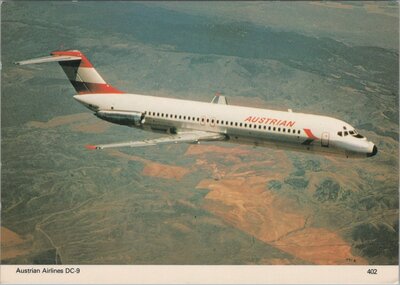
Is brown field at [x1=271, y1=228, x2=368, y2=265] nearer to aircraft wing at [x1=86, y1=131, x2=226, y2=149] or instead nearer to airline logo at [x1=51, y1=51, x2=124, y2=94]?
aircraft wing at [x1=86, y1=131, x2=226, y2=149]

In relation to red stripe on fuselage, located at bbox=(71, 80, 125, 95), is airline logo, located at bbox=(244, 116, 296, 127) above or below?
below

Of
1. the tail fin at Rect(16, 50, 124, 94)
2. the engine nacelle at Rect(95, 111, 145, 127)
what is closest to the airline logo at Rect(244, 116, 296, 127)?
the engine nacelle at Rect(95, 111, 145, 127)

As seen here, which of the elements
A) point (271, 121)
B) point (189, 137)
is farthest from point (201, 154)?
point (271, 121)

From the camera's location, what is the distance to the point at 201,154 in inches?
3585

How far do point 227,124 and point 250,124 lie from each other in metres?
1.90

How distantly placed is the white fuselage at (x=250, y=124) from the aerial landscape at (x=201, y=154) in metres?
11.5

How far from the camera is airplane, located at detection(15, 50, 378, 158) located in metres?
41.0

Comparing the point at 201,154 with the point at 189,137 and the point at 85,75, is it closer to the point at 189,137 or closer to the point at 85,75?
the point at 85,75

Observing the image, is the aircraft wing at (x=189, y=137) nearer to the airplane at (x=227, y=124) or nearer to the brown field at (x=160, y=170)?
the airplane at (x=227, y=124)

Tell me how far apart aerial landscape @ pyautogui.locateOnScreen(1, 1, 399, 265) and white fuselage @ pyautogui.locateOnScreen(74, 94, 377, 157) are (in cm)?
1145

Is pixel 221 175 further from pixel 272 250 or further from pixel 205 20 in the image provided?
pixel 205 20

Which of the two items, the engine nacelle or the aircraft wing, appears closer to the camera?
the aircraft wing

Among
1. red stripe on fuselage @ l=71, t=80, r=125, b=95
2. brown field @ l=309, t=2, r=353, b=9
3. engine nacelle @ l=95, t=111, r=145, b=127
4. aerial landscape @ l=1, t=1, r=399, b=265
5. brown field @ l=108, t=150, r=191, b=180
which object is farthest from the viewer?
brown field @ l=309, t=2, r=353, b=9

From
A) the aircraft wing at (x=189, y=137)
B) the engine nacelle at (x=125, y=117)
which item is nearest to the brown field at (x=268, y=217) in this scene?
the aircraft wing at (x=189, y=137)
